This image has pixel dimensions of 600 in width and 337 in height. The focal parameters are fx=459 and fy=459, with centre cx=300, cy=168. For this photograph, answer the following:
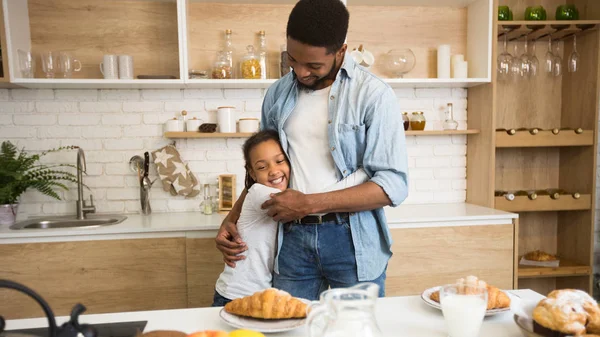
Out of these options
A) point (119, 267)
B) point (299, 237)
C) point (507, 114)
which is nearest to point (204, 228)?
point (119, 267)

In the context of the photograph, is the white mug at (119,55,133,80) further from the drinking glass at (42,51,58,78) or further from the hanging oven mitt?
the hanging oven mitt

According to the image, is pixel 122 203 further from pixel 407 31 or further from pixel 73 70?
Result: pixel 407 31

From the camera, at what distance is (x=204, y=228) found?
7.84 ft

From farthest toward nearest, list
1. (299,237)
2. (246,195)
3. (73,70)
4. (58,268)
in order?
(73,70)
(58,268)
(246,195)
(299,237)

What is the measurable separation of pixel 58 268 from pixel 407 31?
252 centimetres

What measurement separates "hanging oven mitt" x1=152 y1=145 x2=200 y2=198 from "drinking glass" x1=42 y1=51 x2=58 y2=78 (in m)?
0.74

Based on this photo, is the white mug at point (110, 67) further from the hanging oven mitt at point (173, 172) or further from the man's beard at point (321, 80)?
the man's beard at point (321, 80)

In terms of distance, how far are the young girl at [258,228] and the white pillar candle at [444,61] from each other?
1.72 metres

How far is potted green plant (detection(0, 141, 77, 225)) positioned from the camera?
8.30ft

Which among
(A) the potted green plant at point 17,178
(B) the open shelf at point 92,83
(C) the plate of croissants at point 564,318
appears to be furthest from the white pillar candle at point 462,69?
(A) the potted green plant at point 17,178

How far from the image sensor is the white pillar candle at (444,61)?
2.92m

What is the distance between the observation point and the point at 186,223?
8.11ft

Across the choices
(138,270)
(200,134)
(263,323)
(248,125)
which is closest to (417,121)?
(248,125)

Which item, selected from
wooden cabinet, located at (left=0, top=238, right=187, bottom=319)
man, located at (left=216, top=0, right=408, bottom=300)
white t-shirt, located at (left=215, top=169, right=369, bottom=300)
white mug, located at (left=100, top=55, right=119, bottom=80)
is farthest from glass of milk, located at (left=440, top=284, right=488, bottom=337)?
white mug, located at (left=100, top=55, right=119, bottom=80)
